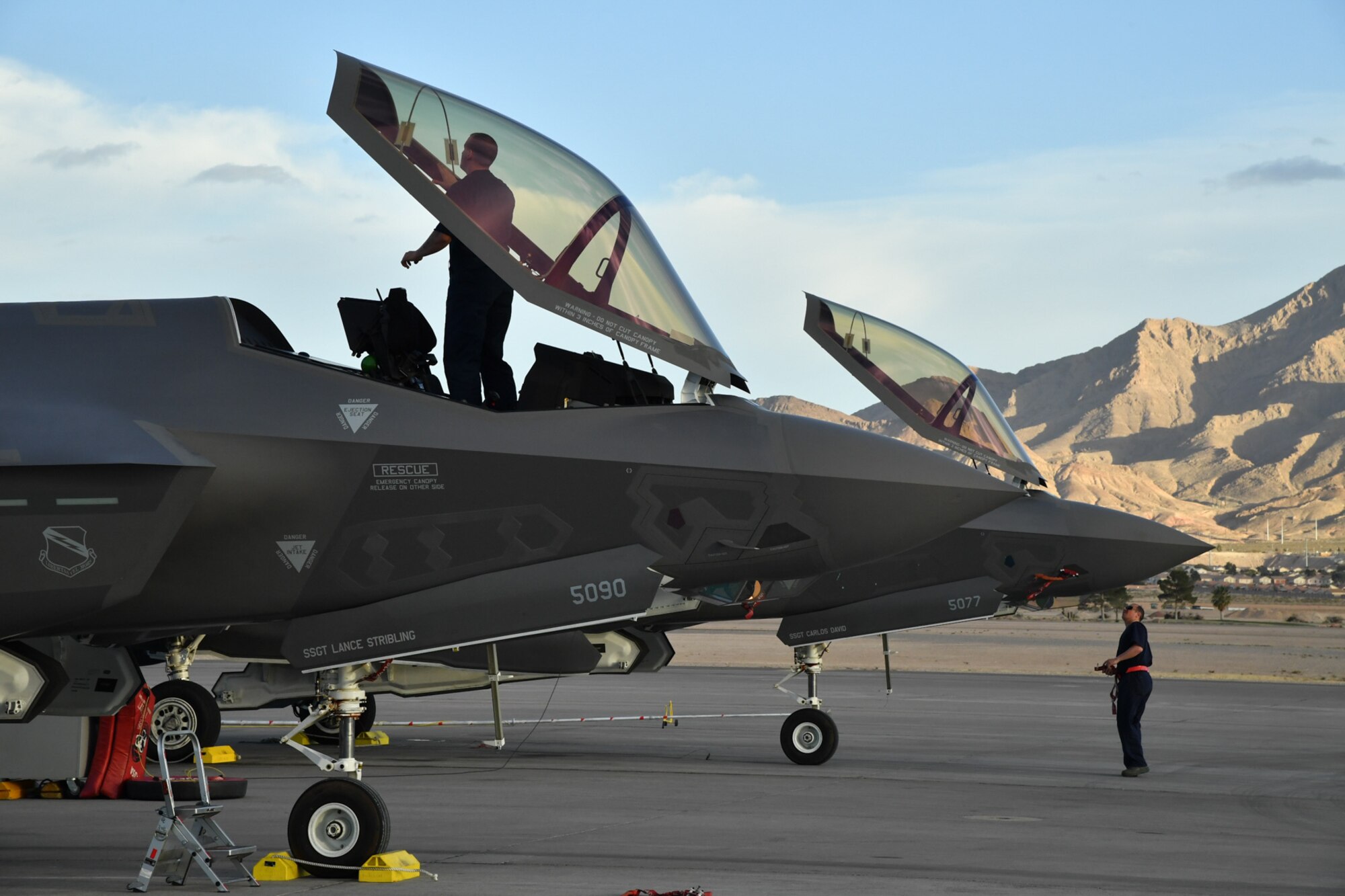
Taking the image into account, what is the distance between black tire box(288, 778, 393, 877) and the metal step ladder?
0.36 m

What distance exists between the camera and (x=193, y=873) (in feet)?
31.7

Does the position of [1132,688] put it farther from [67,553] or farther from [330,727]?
[67,553]

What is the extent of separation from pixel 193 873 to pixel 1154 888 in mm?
6173

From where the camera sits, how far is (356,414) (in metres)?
8.48

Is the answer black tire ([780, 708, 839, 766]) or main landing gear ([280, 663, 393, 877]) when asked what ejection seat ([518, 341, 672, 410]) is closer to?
main landing gear ([280, 663, 393, 877])

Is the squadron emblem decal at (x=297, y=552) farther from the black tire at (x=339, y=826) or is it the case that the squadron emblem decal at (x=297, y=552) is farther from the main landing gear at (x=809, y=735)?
the main landing gear at (x=809, y=735)

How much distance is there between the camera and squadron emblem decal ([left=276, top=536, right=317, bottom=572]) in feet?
27.8

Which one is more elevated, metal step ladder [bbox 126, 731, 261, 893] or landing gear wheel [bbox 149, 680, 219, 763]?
landing gear wheel [bbox 149, 680, 219, 763]

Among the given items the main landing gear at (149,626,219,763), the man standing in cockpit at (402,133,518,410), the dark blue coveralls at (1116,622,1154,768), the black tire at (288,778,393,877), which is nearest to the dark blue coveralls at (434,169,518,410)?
the man standing in cockpit at (402,133,518,410)

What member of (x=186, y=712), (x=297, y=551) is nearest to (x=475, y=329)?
(x=297, y=551)

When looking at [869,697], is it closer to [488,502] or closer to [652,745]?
[652,745]

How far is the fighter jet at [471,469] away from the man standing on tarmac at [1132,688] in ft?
29.5

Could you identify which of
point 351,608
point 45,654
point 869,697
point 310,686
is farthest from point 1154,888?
point 869,697

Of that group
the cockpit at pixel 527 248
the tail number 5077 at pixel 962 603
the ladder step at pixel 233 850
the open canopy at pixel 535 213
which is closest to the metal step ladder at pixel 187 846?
the ladder step at pixel 233 850
